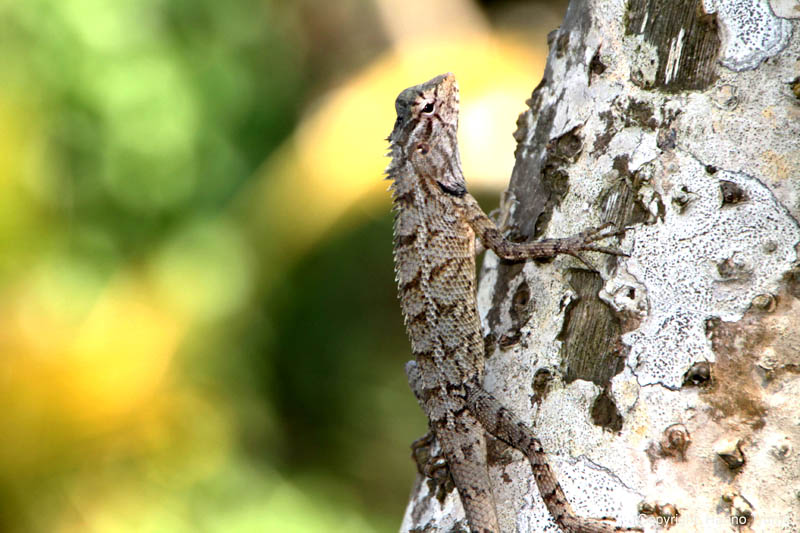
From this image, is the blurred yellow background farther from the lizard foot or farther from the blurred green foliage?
the lizard foot

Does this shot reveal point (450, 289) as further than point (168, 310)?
No

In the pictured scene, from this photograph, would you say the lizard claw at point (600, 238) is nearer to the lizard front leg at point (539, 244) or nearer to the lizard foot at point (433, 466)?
the lizard front leg at point (539, 244)

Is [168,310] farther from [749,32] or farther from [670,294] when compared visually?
[749,32]

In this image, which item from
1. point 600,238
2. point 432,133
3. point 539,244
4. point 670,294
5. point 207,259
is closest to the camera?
point 670,294

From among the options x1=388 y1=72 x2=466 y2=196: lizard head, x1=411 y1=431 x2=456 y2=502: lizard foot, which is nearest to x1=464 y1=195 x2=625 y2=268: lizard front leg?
x1=388 y1=72 x2=466 y2=196: lizard head

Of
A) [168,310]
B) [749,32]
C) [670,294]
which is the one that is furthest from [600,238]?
[168,310]

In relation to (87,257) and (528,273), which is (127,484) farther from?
(528,273)

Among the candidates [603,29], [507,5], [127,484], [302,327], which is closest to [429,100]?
[603,29]
